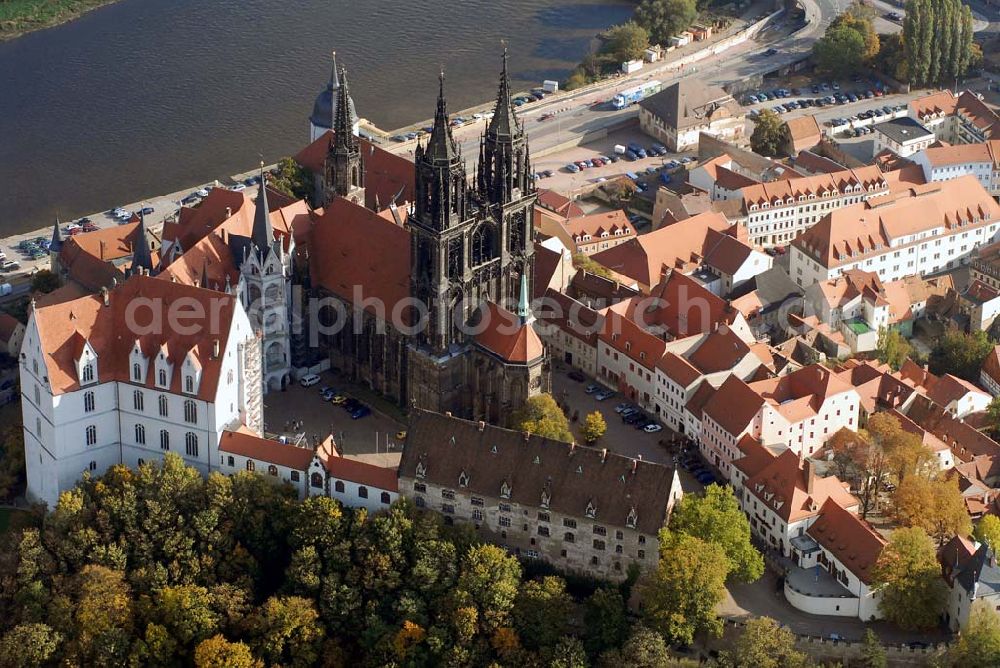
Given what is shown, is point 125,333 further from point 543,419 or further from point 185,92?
point 185,92

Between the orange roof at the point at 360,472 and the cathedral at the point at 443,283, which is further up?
the cathedral at the point at 443,283

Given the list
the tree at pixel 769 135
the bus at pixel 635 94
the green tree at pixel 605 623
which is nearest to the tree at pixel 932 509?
the green tree at pixel 605 623

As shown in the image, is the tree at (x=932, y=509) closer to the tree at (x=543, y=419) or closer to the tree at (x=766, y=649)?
the tree at (x=766, y=649)

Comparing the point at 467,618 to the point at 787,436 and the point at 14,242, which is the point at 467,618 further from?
the point at 14,242

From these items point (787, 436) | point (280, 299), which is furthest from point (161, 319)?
point (787, 436)

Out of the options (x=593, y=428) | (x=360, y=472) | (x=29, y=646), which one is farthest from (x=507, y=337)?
(x=29, y=646)

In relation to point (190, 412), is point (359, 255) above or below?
above
